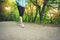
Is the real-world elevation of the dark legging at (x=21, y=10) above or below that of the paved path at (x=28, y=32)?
above

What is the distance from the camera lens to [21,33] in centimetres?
175

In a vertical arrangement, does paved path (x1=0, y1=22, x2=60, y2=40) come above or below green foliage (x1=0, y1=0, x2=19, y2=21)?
below

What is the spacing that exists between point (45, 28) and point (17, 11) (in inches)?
13.6

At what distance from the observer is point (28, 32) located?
5.75 feet

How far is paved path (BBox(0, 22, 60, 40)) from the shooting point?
68.4 inches

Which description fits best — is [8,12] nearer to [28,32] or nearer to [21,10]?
[21,10]

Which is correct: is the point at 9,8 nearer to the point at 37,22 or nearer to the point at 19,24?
the point at 19,24

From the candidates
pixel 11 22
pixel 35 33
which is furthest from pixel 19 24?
pixel 35 33

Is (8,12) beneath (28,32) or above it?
above

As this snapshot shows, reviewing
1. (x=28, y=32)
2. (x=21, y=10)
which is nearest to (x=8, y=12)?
(x=21, y=10)

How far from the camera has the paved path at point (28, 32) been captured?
5.70 feet

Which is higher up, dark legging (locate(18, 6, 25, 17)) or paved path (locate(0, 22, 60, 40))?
dark legging (locate(18, 6, 25, 17))

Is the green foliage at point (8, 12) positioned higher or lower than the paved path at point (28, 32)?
higher

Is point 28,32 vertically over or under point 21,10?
under
